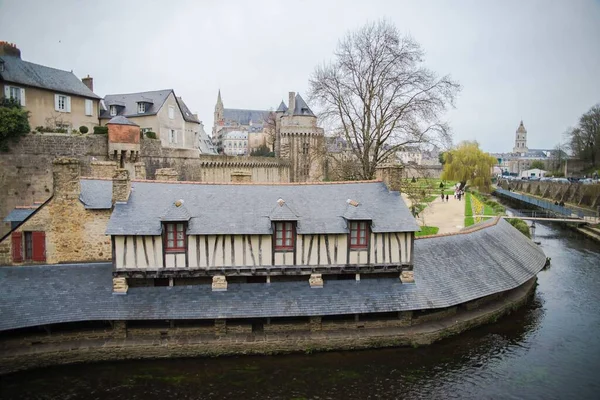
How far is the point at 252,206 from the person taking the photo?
14039 millimetres

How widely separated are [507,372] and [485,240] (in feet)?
21.8

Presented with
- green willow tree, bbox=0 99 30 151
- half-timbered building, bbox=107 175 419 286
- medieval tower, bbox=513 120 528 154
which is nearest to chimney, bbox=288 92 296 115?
green willow tree, bbox=0 99 30 151

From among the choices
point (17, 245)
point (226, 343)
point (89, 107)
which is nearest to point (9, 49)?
point (89, 107)

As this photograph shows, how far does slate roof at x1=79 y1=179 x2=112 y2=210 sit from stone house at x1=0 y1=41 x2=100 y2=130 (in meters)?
13.3

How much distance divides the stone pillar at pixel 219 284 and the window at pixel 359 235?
14.0ft

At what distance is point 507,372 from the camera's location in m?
11.7

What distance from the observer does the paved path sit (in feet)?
83.6

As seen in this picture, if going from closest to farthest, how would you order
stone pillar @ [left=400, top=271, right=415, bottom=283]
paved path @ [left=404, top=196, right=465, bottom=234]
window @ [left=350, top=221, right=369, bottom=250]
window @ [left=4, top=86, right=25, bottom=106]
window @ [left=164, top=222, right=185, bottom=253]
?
window @ [left=164, top=222, right=185, bottom=253] < window @ [left=350, top=221, right=369, bottom=250] < stone pillar @ [left=400, top=271, right=415, bottom=283] < window @ [left=4, top=86, right=25, bottom=106] < paved path @ [left=404, top=196, right=465, bottom=234]

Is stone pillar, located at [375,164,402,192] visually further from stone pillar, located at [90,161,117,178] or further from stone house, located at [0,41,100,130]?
stone house, located at [0,41,100,130]

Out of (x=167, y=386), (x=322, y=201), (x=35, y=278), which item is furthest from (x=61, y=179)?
(x=322, y=201)

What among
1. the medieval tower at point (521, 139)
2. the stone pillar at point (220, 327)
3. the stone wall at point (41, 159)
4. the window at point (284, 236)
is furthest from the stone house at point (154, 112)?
the medieval tower at point (521, 139)

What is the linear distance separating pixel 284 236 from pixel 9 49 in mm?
22908

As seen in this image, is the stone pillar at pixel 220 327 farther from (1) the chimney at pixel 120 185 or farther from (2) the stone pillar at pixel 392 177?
(2) the stone pillar at pixel 392 177

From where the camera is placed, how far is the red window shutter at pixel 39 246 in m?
13.3
